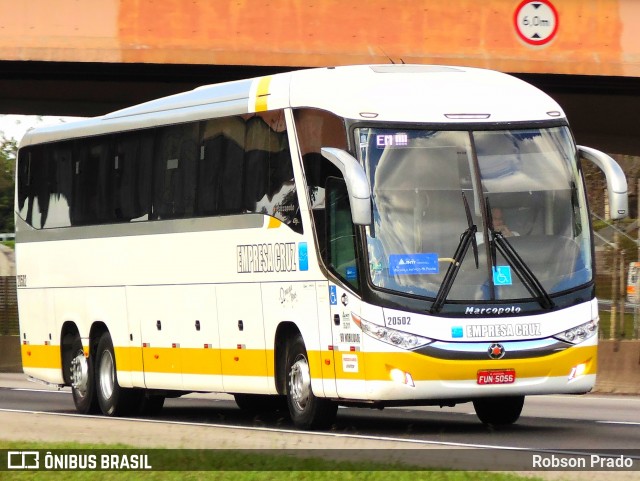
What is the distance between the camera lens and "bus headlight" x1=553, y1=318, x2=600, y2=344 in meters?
16.5

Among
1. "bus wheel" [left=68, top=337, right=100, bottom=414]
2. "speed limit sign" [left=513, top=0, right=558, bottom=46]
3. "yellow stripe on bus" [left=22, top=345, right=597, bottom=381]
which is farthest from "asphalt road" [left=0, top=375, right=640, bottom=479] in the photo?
"speed limit sign" [left=513, top=0, right=558, bottom=46]

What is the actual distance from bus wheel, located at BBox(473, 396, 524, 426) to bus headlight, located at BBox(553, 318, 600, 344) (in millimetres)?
1471

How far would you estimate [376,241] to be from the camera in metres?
16.3

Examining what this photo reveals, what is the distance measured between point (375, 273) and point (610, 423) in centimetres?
362

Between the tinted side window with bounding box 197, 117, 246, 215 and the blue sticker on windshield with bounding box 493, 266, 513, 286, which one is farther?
the tinted side window with bounding box 197, 117, 246, 215

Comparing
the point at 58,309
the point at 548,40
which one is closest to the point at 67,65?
the point at 58,309

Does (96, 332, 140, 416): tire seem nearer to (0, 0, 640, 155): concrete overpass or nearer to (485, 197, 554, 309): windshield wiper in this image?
(0, 0, 640, 155): concrete overpass

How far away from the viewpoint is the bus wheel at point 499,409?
17969 mm

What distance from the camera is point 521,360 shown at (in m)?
16.3

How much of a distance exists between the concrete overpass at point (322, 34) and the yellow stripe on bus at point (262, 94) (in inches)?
307

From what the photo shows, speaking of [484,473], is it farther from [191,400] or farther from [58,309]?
[191,400]

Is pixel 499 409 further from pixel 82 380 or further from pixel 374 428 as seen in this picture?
pixel 82 380

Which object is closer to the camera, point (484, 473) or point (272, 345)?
point (484, 473)
